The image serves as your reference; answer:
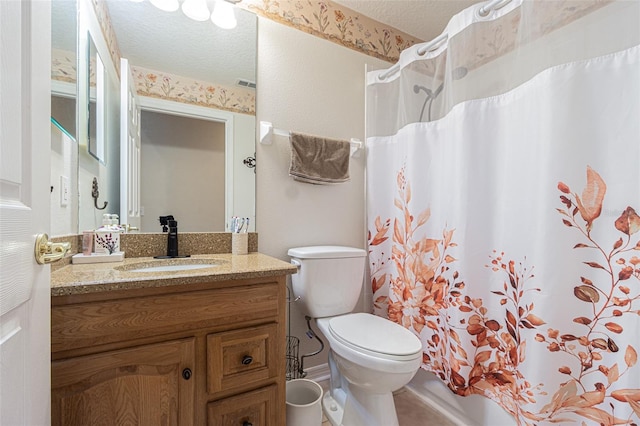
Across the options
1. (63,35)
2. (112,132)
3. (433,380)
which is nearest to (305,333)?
(433,380)

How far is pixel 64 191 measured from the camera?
1.04 meters

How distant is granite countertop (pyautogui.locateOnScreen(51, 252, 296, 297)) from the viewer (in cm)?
77

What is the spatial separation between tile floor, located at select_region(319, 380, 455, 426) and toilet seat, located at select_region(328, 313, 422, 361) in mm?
517

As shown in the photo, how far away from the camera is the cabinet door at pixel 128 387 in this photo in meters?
0.76

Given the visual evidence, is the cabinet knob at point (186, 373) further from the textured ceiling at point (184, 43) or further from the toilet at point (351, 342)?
the textured ceiling at point (184, 43)

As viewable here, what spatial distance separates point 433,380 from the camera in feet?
5.23

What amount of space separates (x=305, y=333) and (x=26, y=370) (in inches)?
52.4

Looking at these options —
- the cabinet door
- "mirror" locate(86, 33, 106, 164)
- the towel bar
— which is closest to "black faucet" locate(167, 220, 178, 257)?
"mirror" locate(86, 33, 106, 164)

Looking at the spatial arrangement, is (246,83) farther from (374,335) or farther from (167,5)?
(374,335)

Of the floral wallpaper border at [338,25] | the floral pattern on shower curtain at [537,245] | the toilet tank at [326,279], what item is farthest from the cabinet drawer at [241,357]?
the floral wallpaper border at [338,25]

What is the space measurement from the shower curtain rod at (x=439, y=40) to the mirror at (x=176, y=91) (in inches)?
32.1

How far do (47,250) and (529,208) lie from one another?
146 cm

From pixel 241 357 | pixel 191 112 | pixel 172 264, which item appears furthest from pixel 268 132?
pixel 241 357

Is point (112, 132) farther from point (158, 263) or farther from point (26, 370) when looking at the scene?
point (26, 370)
